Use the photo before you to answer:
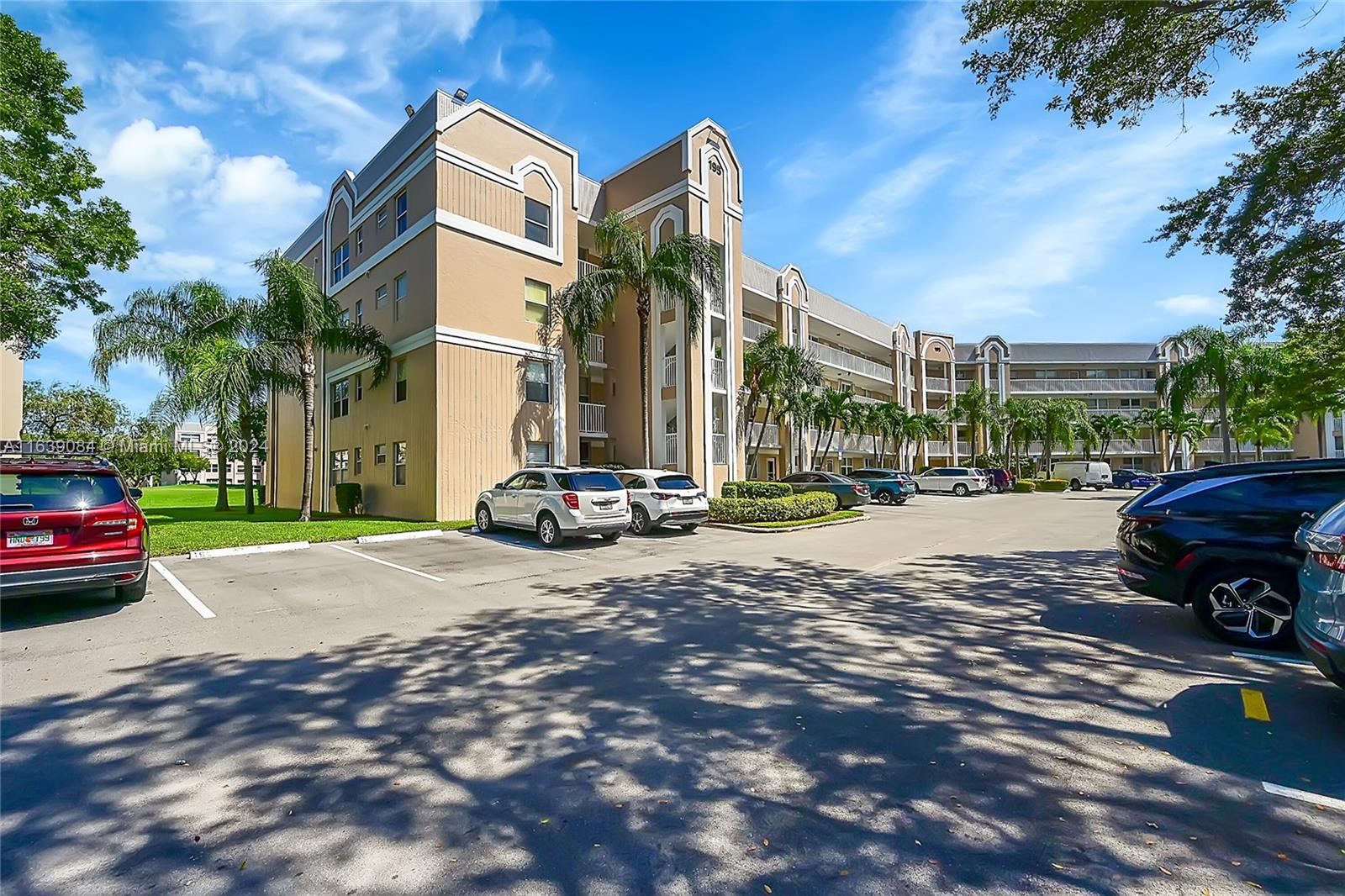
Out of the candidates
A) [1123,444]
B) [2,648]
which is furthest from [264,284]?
[1123,444]

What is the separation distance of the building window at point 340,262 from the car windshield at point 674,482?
671 inches

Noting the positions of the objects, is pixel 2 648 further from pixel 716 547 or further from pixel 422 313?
pixel 422 313

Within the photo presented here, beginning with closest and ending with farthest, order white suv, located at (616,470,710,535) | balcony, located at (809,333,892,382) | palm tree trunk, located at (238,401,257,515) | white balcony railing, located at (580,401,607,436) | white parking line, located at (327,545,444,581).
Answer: white parking line, located at (327,545,444,581) → white suv, located at (616,470,710,535) → palm tree trunk, located at (238,401,257,515) → white balcony railing, located at (580,401,607,436) → balcony, located at (809,333,892,382)

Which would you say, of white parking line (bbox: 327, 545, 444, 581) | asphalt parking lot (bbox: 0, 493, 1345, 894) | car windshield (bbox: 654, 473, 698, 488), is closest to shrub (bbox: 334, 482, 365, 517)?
white parking line (bbox: 327, 545, 444, 581)

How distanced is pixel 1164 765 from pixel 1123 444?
229 ft

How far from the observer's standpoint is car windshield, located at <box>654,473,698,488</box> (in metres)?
16.2

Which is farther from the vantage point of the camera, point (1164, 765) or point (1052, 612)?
point (1052, 612)

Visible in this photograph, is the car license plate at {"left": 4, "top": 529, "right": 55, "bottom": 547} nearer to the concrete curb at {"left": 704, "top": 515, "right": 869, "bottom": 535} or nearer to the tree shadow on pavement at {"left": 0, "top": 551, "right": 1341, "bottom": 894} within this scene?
the tree shadow on pavement at {"left": 0, "top": 551, "right": 1341, "bottom": 894}

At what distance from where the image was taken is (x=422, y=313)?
1919cm

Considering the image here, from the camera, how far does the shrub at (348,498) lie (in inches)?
875

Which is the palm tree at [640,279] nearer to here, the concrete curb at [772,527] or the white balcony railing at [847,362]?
the concrete curb at [772,527]

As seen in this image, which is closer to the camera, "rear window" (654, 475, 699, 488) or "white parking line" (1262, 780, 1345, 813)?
"white parking line" (1262, 780, 1345, 813)

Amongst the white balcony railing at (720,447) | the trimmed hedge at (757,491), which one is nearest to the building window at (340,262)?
the white balcony railing at (720,447)

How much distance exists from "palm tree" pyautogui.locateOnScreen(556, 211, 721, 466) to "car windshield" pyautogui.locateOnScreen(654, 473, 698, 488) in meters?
3.37
